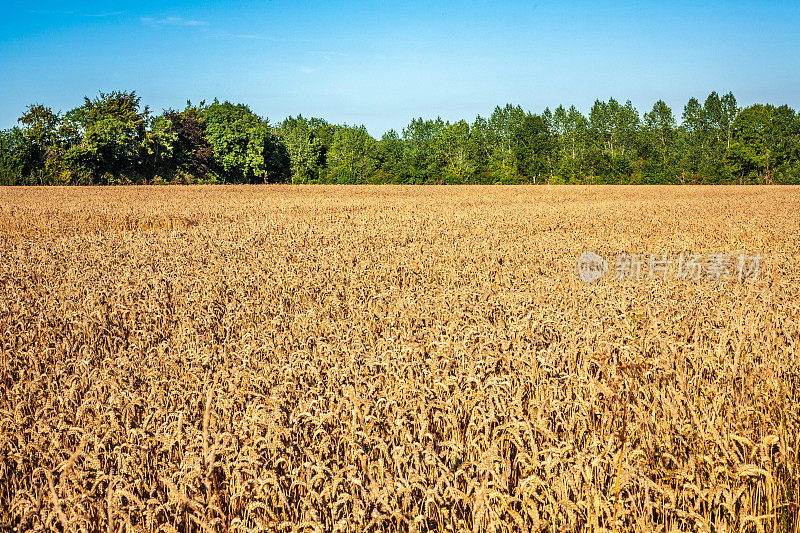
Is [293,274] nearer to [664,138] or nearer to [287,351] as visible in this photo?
[287,351]

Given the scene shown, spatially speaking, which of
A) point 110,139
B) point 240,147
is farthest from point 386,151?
point 110,139

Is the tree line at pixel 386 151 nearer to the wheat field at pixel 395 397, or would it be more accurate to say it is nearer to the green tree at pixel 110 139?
the green tree at pixel 110 139

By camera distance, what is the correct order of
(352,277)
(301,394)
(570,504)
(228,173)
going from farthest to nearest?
(228,173)
(352,277)
(301,394)
(570,504)

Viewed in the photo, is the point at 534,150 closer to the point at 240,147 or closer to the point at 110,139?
the point at 240,147

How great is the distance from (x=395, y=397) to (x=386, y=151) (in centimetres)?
5909

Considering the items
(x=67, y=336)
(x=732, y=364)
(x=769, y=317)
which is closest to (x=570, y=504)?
(x=732, y=364)

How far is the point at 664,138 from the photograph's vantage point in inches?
2913

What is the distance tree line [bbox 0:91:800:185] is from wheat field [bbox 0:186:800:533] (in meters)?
42.5

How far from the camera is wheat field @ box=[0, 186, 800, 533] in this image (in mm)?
2205

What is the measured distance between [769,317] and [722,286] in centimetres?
137

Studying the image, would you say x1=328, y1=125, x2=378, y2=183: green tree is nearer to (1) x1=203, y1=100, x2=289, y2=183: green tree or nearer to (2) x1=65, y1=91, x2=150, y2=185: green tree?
(1) x1=203, y1=100, x2=289, y2=183: green tree

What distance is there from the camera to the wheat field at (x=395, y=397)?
7.23 feet

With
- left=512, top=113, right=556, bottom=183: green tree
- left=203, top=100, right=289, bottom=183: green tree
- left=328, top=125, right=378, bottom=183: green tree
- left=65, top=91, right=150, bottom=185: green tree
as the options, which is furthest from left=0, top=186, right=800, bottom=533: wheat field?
left=512, top=113, right=556, bottom=183: green tree

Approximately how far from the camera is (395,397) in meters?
3.09
